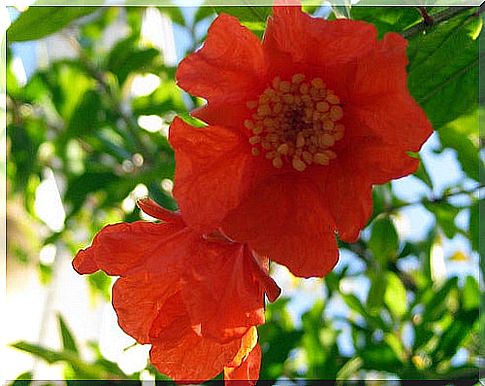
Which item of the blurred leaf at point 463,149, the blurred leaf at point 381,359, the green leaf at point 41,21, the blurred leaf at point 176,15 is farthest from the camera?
the blurred leaf at point 176,15

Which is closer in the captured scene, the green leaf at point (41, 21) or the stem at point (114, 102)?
the green leaf at point (41, 21)

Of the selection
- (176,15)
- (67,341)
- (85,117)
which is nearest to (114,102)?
(85,117)

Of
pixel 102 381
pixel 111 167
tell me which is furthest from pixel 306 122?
pixel 111 167

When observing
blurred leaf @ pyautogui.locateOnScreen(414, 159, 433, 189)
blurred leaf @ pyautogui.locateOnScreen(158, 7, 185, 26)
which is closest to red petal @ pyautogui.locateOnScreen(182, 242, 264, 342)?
blurred leaf @ pyautogui.locateOnScreen(414, 159, 433, 189)

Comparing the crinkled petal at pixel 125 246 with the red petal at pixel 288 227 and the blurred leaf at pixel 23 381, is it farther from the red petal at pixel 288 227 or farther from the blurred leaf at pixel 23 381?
the blurred leaf at pixel 23 381

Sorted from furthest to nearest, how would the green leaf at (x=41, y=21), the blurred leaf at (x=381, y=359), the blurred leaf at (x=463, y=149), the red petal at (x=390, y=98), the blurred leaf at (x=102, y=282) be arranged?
the blurred leaf at (x=102, y=282)
the blurred leaf at (x=381, y=359)
the blurred leaf at (x=463, y=149)
the green leaf at (x=41, y=21)
the red petal at (x=390, y=98)

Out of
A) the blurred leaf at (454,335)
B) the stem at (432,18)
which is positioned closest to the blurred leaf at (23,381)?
the blurred leaf at (454,335)

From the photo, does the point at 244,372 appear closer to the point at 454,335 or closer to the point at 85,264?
the point at 85,264
